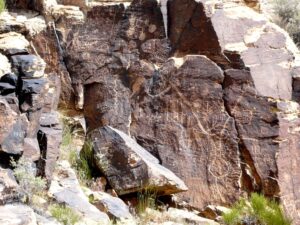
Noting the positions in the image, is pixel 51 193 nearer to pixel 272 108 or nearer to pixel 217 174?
pixel 217 174

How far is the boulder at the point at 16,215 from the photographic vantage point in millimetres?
3686

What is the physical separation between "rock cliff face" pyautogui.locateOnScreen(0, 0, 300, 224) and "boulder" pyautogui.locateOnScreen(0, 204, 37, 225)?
888mm

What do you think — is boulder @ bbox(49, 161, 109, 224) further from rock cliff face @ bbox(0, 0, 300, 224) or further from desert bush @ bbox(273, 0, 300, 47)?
desert bush @ bbox(273, 0, 300, 47)

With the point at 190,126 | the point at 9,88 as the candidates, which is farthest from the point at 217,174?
the point at 9,88

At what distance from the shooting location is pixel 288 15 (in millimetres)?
10289

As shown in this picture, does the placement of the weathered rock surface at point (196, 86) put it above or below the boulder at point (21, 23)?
below

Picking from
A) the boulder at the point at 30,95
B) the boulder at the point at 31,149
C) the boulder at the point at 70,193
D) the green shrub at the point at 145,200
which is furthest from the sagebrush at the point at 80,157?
the boulder at the point at 30,95

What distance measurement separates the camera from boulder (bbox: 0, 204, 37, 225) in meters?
3.69

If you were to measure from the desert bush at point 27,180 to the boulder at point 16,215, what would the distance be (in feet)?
0.77

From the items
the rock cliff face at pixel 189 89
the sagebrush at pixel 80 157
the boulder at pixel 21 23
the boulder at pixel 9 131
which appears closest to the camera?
the boulder at pixel 9 131

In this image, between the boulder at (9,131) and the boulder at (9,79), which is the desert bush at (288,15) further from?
the boulder at (9,131)

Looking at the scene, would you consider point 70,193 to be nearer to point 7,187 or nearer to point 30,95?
point 7,187

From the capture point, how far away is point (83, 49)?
20.5 feet

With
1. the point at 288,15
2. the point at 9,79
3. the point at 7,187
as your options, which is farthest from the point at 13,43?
the point at 288,15
